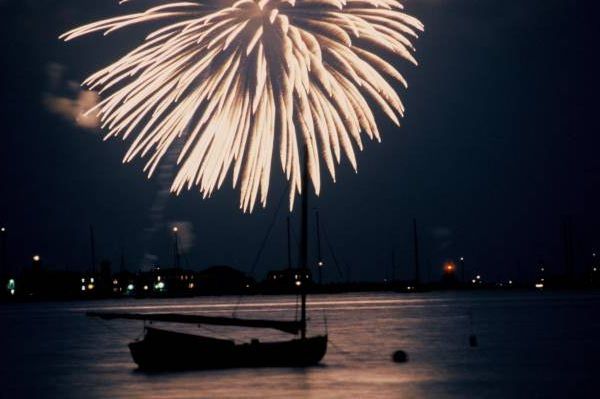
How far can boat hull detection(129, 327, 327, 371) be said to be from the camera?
158ft

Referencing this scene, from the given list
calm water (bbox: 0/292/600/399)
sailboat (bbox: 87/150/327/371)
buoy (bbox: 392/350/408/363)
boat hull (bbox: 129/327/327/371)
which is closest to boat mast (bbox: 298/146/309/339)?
sailboat (bbox: 87/150/327/371)

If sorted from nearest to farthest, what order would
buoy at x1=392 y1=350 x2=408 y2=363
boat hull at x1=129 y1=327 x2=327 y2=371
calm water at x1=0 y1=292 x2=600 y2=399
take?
calm water at x1=0 y1=292 x2=600 y2=399
boat hull at x1=129 y1=327 x2=327 y2=371
buoy at x1=392 y1=350 x2=408 y2=363

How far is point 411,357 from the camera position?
58562mm

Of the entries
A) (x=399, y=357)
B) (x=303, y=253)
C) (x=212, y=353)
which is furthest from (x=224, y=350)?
(x=399, y=357)

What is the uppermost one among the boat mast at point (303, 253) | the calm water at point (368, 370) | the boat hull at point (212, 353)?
the boat mast at point (303, 253)

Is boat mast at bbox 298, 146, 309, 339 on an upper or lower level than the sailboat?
upper

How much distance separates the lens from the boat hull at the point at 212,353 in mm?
48031

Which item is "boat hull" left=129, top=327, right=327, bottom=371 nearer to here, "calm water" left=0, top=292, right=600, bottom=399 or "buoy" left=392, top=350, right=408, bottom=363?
"calm water" left=0, top=292, right=600, bottom=399

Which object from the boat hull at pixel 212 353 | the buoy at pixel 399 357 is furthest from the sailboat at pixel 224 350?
the buoy at pixel 399 357

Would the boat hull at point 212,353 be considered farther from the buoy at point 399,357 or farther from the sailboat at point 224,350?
the buoy at point 399,357

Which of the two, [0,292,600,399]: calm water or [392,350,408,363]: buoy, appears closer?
[0,292,600,399]: calm water

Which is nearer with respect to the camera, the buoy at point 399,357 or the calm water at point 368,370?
the calm water at point 368,370

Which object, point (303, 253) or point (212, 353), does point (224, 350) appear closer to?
point (212, 353)

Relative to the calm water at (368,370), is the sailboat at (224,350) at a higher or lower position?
higher
